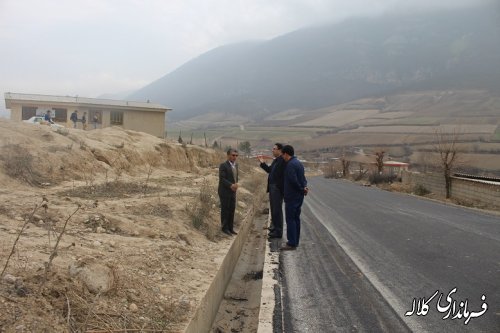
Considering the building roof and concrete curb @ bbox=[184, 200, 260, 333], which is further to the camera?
the building roof

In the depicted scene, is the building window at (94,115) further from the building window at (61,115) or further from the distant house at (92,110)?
the building window at (61,115)

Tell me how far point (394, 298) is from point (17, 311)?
13.5 feet

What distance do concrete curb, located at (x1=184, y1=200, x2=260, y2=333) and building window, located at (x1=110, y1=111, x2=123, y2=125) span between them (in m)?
31.5

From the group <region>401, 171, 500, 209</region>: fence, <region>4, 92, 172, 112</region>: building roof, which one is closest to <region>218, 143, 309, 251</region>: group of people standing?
<region>401, 171, 500, 209</region>: fence

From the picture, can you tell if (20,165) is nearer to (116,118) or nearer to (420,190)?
(420,190)

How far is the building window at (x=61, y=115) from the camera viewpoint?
36688 millimetres

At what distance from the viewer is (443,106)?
14250cm

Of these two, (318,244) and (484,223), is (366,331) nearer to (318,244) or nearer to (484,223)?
(318,244)

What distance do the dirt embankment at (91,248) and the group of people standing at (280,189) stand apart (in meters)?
0.69

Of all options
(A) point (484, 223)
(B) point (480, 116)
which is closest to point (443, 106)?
(B) point (480, 116)

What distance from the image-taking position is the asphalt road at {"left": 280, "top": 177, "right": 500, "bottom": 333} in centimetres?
495

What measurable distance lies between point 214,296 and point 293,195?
3.37 meters

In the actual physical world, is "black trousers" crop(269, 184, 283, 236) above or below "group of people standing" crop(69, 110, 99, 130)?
below

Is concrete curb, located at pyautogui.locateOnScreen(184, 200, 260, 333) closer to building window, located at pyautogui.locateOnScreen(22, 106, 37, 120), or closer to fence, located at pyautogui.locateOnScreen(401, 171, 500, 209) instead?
fence, located at pyautogui.locateOnScreen(401, 171, 500, 209)
